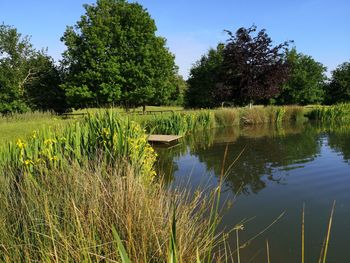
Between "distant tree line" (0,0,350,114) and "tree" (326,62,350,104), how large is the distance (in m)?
12.5

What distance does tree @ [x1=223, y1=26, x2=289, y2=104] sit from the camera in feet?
75.4

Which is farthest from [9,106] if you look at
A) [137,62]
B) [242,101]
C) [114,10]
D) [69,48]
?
[242,101]

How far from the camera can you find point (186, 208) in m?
2.74

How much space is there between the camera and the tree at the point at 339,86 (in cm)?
3500

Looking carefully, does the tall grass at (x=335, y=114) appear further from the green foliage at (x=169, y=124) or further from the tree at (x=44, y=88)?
the tree at (x=44, y=88)

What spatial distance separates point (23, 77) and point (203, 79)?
1746 cm

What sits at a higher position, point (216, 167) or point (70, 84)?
point (70, 84)

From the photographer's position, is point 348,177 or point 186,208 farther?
point 348,177

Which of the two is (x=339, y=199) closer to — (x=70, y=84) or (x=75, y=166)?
(x=75, y=166)

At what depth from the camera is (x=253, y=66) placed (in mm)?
23094

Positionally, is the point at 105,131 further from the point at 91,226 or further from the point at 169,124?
the point at 169,124

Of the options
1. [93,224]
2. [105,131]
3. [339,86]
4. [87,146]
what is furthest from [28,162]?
[339,86]

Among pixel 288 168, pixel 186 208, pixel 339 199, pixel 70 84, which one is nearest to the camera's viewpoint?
pixel 186 208

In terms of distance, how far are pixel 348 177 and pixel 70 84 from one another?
22.3 m
